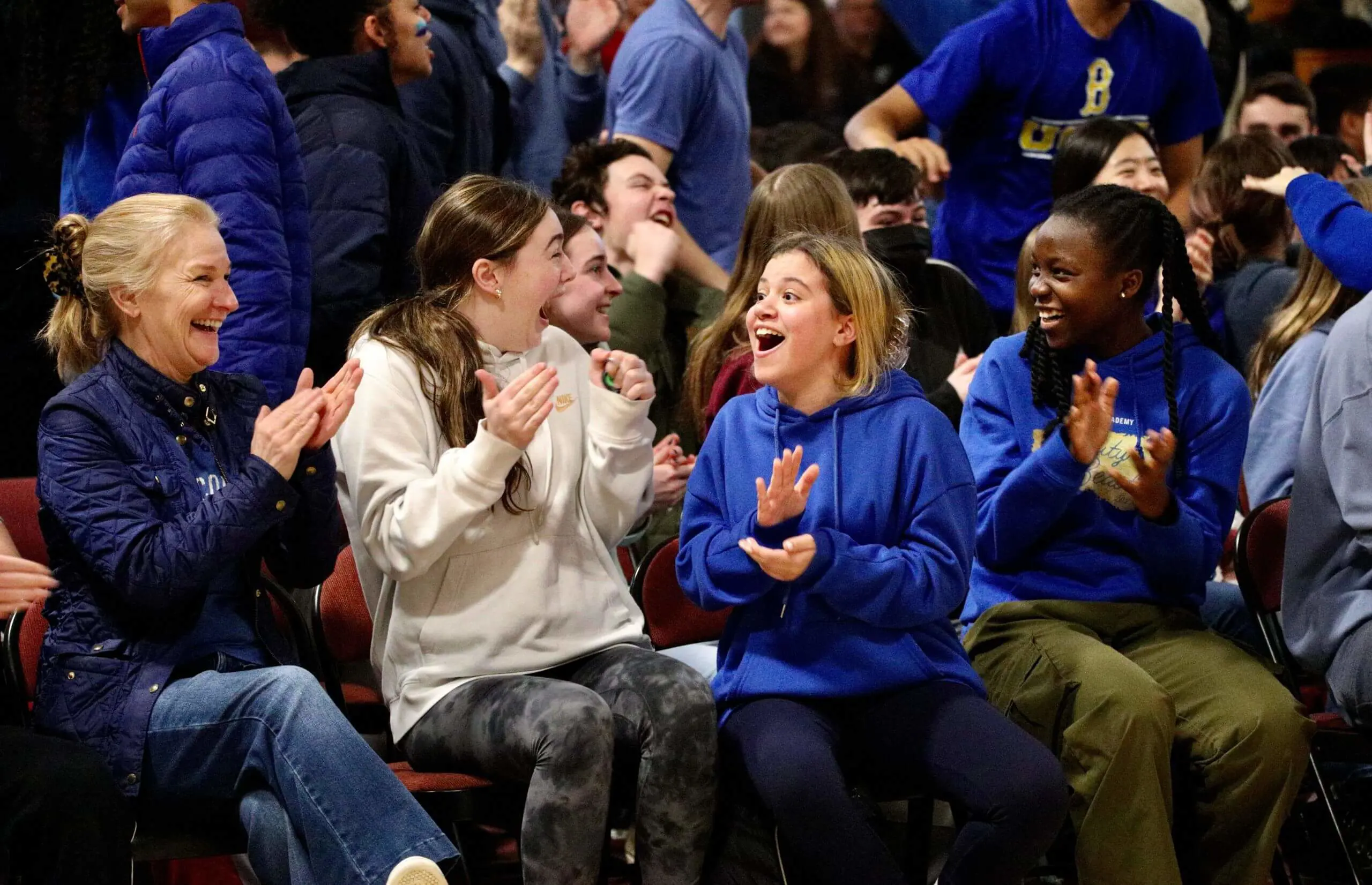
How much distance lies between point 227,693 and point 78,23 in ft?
6.09

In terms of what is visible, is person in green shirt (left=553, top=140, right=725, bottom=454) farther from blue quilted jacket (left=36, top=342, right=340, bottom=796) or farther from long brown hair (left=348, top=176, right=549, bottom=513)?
blue quilted jacket (left=36, top=342, right=340, bottom=796)

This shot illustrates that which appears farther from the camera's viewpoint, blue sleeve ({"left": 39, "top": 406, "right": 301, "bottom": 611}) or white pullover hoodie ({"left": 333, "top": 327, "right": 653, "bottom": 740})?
white pullover hoodie ({"left": 333, "top": 327, "right": 653, "bottom": 740})

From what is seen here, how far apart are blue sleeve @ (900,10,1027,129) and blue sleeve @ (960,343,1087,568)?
5.22 ft

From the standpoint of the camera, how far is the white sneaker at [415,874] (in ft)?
8.81

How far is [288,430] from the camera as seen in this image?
295 cm

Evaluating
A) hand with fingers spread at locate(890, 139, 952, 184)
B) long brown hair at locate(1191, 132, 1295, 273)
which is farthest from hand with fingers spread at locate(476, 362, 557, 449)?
long brown hair at locate(1191, 132, 1295, 273)

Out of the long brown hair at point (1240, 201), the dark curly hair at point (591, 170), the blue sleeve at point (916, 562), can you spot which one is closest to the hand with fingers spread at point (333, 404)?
the blue sleeve at point (916, 562)

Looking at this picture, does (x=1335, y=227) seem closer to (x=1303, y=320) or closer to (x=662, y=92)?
(x=1303, y=320)

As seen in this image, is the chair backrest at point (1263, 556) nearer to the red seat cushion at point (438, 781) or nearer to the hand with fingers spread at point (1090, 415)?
the hand with fingers spread at point (1090, 415)

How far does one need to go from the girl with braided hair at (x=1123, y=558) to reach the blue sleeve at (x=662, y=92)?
1.71 m

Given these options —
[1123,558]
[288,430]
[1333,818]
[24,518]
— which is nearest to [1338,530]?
[1123,558]

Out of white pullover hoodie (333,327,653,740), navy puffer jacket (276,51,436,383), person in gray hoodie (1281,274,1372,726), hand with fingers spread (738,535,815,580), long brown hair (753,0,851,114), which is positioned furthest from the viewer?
long brown hair (753,0,851,114)

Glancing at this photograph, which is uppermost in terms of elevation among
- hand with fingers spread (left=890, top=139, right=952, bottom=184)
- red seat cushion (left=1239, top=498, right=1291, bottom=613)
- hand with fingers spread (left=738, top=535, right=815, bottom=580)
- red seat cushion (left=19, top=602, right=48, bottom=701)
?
hand with fingers spread (left=890, top=139, right=952, bottom=184)

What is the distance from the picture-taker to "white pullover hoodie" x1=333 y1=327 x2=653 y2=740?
3135 mm
